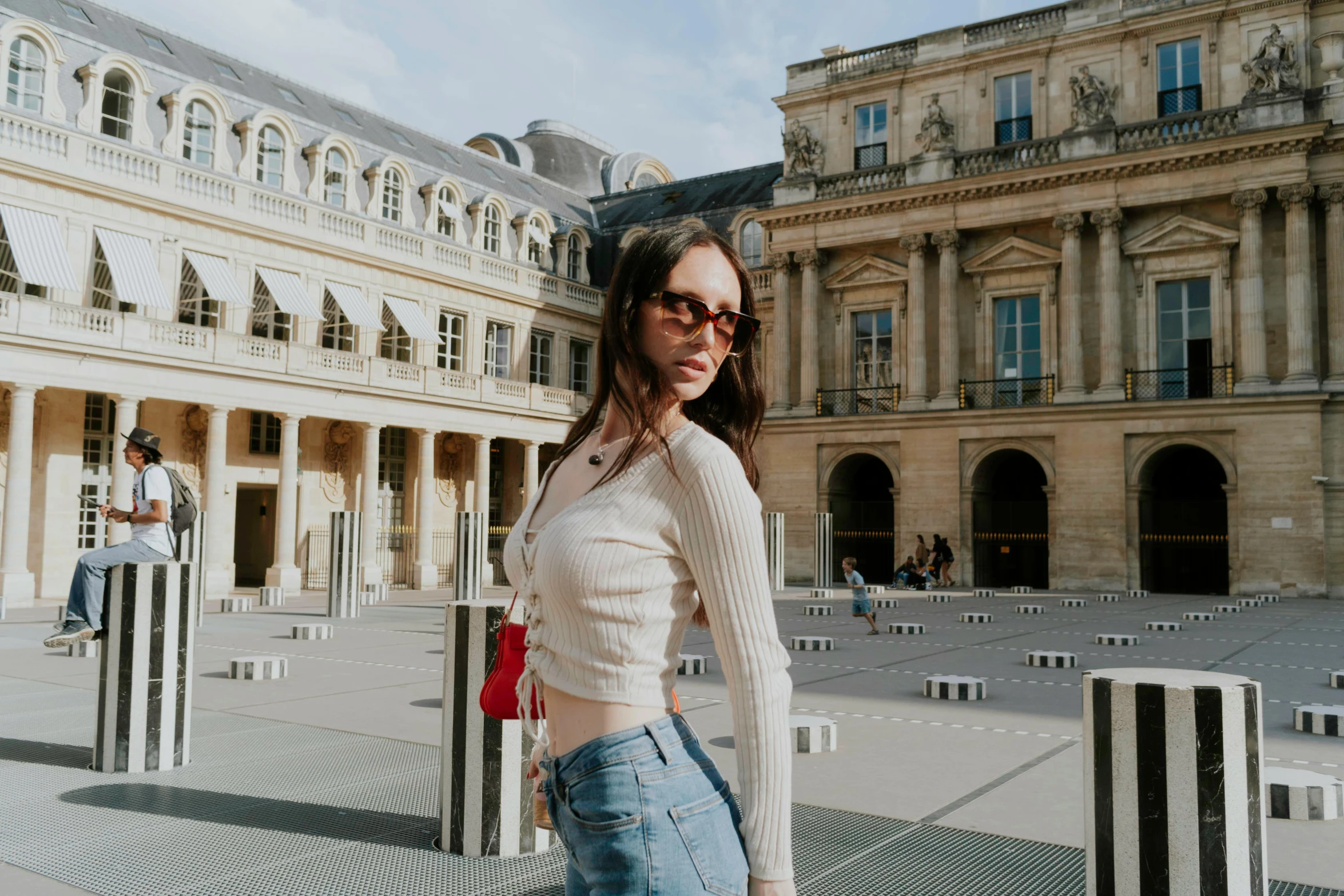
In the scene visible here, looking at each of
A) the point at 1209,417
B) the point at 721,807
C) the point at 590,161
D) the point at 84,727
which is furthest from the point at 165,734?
the point at 590,161

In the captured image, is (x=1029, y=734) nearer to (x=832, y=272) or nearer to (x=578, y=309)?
(x=832, y=272)

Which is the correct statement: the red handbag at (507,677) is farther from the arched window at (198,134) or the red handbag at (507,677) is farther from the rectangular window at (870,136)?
the rectangular window at (870,136)

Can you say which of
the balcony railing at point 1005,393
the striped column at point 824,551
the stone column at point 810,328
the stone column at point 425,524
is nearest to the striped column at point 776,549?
the striped column at point 824,551

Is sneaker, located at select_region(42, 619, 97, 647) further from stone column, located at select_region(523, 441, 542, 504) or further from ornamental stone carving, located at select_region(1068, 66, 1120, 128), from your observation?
ornamental stone carving, located at select_region(1068, 66, 1120, 128)

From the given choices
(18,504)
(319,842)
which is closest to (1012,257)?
(18,504)

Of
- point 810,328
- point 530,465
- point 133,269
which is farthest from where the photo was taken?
point 810,328

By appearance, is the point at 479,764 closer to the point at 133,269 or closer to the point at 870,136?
the point at 133,269

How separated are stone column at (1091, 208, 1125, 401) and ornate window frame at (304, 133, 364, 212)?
76.1 feet

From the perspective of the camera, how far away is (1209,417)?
101ft

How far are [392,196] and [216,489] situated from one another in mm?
12470

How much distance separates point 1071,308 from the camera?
33.4 metres

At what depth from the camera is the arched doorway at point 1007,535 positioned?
34.5 meters

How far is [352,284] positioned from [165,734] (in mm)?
27831

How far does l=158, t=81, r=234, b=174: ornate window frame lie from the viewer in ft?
91.9
